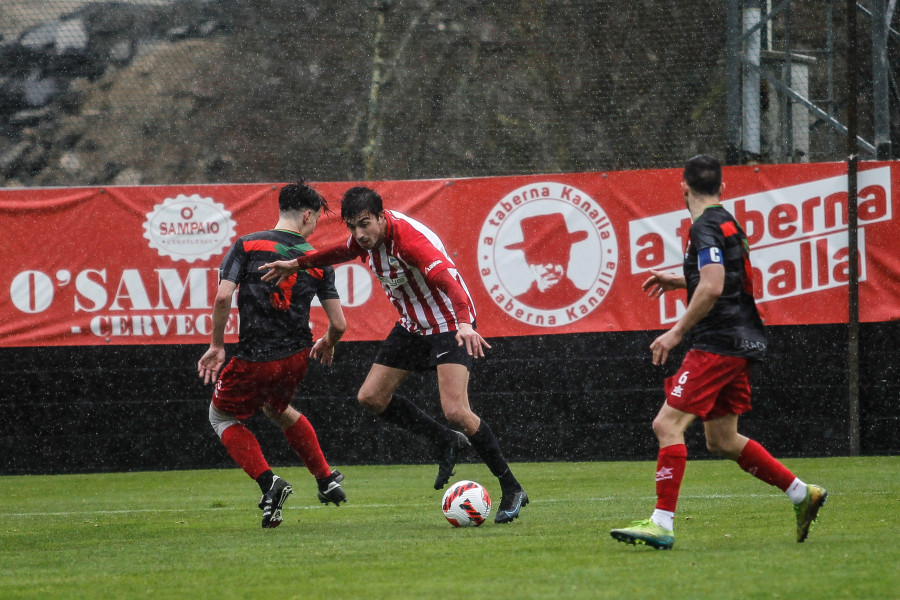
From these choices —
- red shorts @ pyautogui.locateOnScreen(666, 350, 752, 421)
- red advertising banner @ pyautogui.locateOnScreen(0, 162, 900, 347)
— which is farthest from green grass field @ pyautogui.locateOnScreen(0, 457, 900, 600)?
red advertising banner @ pyautogui.locateOnScreen(0, 162, 900, 347)

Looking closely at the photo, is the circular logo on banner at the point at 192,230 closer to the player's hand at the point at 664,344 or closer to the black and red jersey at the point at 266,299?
the black and red jersey at the point at 266,299

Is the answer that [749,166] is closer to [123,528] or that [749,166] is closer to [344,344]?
[344,344]

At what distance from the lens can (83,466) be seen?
1064cm

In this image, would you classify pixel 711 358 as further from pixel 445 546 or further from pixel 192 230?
pixel 192 230

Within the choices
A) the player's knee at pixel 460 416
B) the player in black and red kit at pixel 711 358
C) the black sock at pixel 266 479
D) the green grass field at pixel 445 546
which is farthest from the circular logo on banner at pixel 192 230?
the player in black and red kit at pixel 711 358

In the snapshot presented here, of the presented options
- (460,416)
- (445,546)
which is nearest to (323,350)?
(460,416)

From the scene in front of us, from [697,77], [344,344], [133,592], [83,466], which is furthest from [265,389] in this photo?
[697,77]

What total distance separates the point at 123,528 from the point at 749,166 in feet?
21.2

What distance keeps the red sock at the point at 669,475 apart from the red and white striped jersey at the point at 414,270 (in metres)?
1.41

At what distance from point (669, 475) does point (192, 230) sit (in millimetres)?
6668

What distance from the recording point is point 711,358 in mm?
4785

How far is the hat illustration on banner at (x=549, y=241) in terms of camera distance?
33.8 feet

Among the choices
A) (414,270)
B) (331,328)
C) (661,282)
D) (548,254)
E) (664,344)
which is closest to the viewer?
(664,344)

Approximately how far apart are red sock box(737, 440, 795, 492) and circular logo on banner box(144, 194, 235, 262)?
21.2 feet
